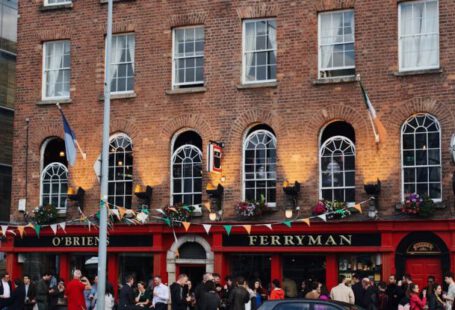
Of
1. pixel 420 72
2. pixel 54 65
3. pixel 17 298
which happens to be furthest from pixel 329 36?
pixel 17 298

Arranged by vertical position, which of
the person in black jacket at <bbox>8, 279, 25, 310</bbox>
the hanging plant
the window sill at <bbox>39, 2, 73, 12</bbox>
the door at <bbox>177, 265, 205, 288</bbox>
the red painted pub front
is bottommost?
the person in black jacket at <bbox>8, 279, 25, 310</bbox>

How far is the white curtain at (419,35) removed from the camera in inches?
1075

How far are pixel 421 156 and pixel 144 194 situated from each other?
8.65 metres

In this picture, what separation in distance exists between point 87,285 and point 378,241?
27.4 ft

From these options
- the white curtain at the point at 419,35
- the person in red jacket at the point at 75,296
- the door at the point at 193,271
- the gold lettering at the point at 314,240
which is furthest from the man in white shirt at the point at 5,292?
the white curtain at the point at 419,35

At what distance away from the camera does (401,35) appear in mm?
27656

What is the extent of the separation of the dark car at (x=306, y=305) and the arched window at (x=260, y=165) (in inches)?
356

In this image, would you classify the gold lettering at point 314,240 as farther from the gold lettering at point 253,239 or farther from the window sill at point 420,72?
the window sill at point 420,72

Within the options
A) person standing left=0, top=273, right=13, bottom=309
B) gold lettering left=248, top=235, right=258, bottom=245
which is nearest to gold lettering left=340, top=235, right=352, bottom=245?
gold lettering left=248, top=235, right=258, bottom=245

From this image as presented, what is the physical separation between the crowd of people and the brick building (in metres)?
1.69

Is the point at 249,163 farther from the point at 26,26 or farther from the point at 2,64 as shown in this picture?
the point at 2,64

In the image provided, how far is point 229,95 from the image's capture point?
29703 millimetres

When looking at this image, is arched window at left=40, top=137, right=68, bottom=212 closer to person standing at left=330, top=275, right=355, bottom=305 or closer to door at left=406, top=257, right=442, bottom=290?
person standing at left=330, top=275, right=355, bottom=305

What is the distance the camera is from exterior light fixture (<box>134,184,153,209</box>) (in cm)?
3016
